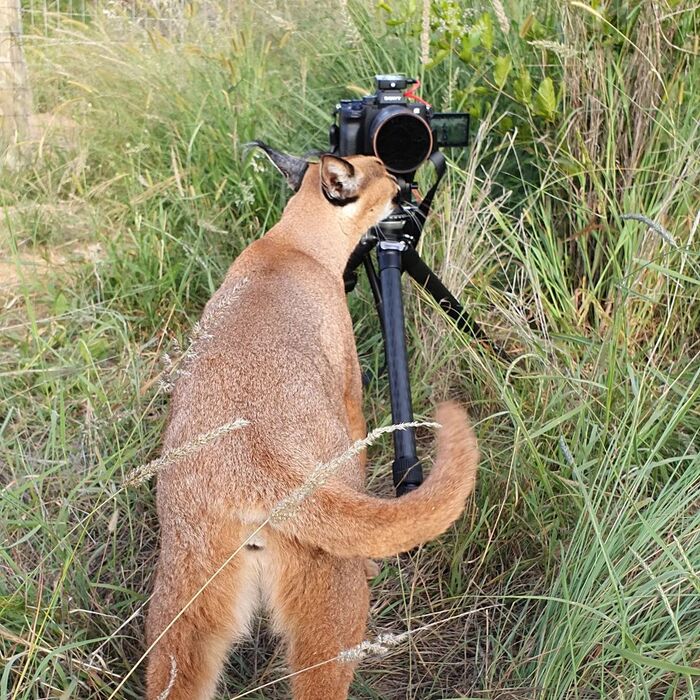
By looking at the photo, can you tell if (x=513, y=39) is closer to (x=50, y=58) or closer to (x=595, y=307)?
(x=595, y=307)

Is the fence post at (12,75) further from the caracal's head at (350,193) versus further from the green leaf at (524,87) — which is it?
the green leaf at (524,87)

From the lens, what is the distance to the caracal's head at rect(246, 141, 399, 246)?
9.20 feet

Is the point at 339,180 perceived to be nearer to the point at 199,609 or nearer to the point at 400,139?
the point at 400,139

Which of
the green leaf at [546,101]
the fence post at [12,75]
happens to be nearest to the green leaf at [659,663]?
the green leaf at [546,101]

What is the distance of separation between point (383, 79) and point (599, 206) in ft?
2.82

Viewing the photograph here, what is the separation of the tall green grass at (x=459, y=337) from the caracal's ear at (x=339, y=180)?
0.46 meters

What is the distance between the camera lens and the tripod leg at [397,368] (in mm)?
2406

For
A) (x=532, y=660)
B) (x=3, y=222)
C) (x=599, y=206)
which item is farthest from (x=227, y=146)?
(x=532, y=660)

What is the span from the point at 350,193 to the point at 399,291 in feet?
1.33

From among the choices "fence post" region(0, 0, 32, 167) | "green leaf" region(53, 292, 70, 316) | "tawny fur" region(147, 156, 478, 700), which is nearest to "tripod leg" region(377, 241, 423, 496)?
"tawny fur" region(147, 156, 478, 700)

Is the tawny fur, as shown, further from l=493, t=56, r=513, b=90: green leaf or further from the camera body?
l=493, t=56, r=513, b=90: green leaf

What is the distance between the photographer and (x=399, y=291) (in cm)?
263

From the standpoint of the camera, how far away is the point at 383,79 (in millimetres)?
2693

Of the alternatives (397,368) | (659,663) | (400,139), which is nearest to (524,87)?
(400,139)
